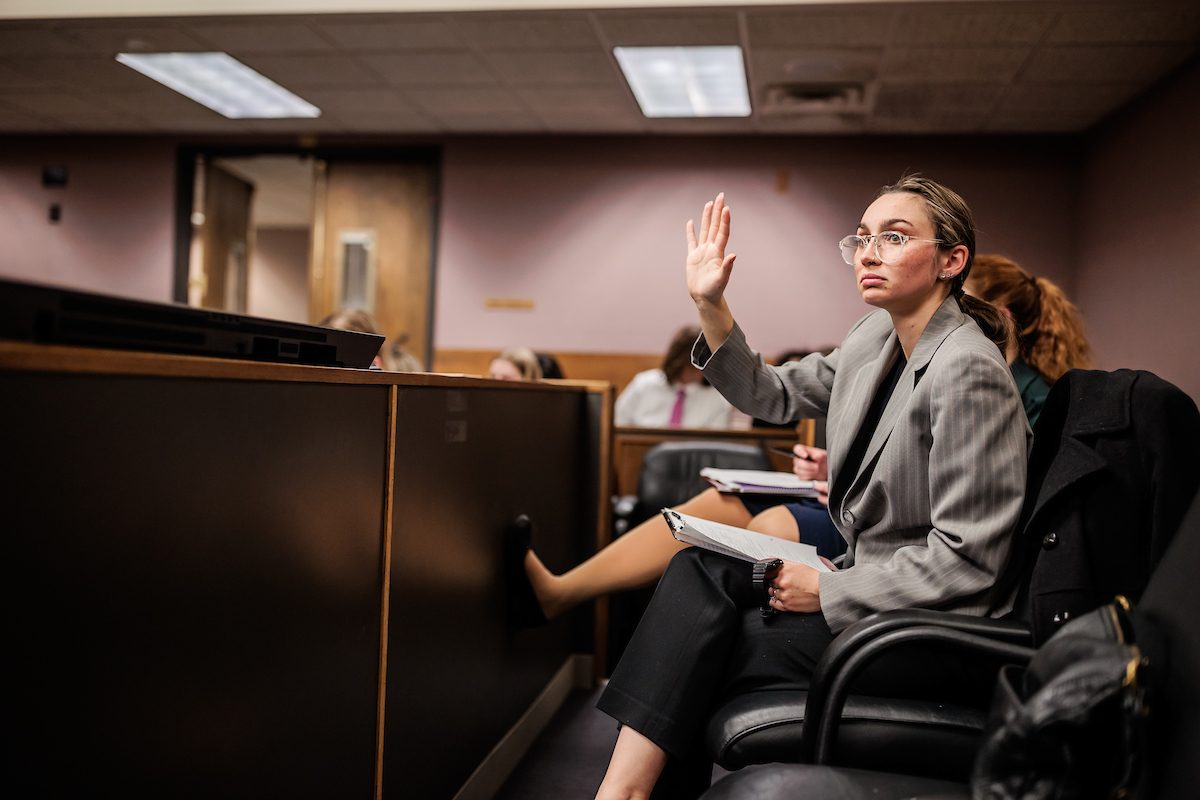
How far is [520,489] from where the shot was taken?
2.05 m

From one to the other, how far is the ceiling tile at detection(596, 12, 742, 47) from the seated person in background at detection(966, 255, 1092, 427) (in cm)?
222

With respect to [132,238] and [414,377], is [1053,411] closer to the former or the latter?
[414,377]

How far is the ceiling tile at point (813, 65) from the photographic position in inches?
168

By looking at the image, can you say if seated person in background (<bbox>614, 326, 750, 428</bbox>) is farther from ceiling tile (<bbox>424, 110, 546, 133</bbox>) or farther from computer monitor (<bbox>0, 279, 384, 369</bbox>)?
computer monitor (<bbox>0, 279, 384, 369</bbox>)

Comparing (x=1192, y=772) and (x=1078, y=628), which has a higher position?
(x=1078, y=628)

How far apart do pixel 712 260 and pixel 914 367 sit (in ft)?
1.37

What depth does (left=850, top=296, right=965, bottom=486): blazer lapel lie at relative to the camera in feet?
4.58

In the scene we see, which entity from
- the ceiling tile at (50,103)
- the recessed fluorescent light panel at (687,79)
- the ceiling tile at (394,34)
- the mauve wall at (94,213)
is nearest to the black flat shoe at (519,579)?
the ceiling tile at (394,34)

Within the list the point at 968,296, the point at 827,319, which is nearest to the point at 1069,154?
the point at 827,319

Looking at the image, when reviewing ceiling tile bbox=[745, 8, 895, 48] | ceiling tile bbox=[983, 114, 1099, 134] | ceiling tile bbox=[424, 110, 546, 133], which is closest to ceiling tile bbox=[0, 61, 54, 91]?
ceiling tile bbox=[424, 110, 546, 133]

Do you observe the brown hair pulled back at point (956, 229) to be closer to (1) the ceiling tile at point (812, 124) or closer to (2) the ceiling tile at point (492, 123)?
(1) the ceiling tile at point (812, 124)

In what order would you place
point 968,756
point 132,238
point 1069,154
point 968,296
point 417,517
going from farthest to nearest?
point 132,238
point 1069,154
point 968,296
point 417,517
point 968,756

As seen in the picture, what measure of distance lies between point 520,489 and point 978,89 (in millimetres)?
3803

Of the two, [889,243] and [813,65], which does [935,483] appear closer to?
Answer: [889,243]
